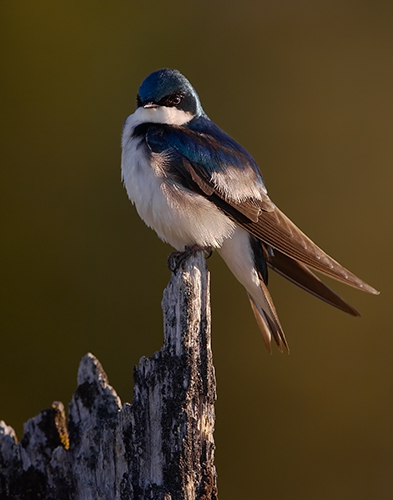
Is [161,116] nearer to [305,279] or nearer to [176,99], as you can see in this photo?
[176,99]

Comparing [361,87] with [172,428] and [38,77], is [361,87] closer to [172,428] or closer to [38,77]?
[38,77]

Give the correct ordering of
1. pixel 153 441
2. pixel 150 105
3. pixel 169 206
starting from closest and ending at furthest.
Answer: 1. pixel 153 441
2. pixel 169 206
3. pixel 150 105

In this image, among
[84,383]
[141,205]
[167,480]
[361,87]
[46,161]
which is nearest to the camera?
[167,480]

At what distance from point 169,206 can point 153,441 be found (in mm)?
761

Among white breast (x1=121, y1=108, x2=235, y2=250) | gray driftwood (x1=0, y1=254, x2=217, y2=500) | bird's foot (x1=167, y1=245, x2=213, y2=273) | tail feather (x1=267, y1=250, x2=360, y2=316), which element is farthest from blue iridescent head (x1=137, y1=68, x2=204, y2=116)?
gray driftwood (x1=0, y1=254, x2=217, y2=500)

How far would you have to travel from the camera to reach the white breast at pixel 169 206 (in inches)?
83.4

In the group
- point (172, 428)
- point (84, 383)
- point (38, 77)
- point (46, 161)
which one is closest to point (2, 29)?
point (38, 77)

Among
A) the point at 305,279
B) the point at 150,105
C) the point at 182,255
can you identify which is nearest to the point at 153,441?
the point at 182,255

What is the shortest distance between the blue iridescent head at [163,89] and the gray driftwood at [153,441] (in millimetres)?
705

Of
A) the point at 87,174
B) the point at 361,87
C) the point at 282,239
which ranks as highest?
the point at 361,87

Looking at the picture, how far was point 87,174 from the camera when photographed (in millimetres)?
3334

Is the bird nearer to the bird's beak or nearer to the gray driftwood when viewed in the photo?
the bird's beak

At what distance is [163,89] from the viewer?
2270mm

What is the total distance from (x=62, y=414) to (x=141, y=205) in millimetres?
649
